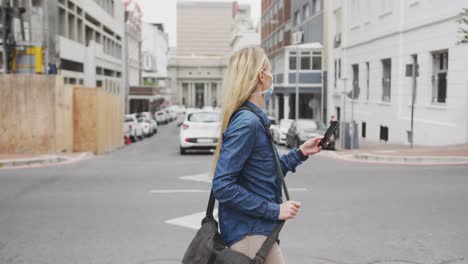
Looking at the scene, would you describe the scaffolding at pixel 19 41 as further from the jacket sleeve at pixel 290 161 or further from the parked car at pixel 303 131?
the jacket sleeve at pixel 290 161

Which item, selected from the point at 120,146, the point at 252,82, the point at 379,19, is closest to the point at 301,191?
the point at 252,82

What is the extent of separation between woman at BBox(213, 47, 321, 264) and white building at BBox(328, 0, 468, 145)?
18506mm

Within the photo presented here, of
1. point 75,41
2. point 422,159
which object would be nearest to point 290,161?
point 422,159

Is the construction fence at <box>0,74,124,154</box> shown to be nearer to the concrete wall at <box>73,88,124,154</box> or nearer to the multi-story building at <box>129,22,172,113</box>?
the concrete wall at <box>73,88,124,154</box>

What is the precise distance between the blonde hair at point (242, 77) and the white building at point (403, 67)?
18480 mm

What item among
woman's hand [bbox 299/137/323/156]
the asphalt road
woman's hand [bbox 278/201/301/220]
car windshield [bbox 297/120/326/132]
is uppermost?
woman's hand [bbox 299/137/323/156]

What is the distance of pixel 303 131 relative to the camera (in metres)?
25.8

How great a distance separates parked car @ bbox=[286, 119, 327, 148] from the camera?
25.2 metres

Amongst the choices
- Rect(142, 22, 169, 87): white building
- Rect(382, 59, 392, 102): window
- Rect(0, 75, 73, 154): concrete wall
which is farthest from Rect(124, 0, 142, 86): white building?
Rect(0, 75, 73, 154): concrete wall

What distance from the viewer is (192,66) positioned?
17075cm

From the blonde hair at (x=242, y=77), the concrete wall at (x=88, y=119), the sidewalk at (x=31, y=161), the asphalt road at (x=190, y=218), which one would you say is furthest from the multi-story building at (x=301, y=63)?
the blonde hair at (x=242, y=77)

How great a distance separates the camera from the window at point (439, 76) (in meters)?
22.1

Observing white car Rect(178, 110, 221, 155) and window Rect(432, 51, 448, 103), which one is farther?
window Rect(432, 51, 448, 103)

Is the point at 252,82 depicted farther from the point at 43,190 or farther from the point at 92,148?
the point at 92,148
